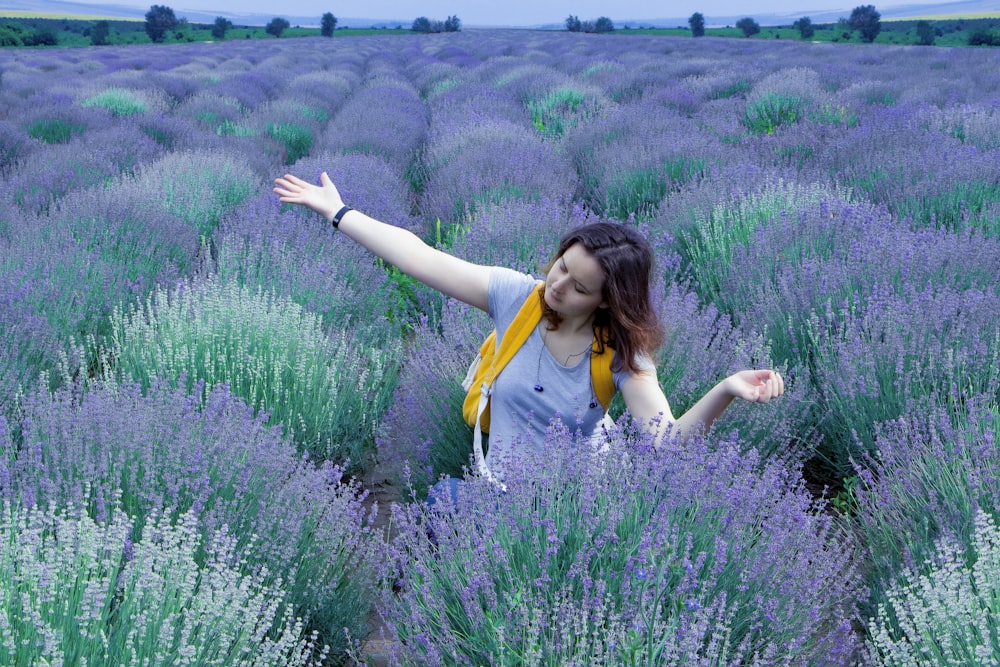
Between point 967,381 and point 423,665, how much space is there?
223 cm

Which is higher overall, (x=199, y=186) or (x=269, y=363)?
(x=199, y=186)

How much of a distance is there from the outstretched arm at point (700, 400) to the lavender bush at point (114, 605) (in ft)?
3.59

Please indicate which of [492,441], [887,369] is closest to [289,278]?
[492,441]

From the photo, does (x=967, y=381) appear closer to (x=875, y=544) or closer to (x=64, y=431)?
(x=875, y=544)

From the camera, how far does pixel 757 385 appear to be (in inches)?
→ 93.6

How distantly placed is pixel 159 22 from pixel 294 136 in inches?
2395

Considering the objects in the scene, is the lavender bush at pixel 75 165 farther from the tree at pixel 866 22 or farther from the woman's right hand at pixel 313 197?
the tree at pixel 866 22

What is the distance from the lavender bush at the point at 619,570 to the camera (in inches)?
67.9

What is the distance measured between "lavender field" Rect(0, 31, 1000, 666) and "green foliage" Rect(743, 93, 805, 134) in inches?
126

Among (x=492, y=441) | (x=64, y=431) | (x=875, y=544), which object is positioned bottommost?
(x=875, y=544)

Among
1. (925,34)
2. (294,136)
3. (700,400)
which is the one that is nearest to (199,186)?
(294,136)

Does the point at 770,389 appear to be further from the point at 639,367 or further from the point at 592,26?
the point at 592,26

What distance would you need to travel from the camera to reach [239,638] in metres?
1.75

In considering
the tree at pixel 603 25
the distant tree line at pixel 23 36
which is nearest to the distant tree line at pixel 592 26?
the tree at pixel 603 25
